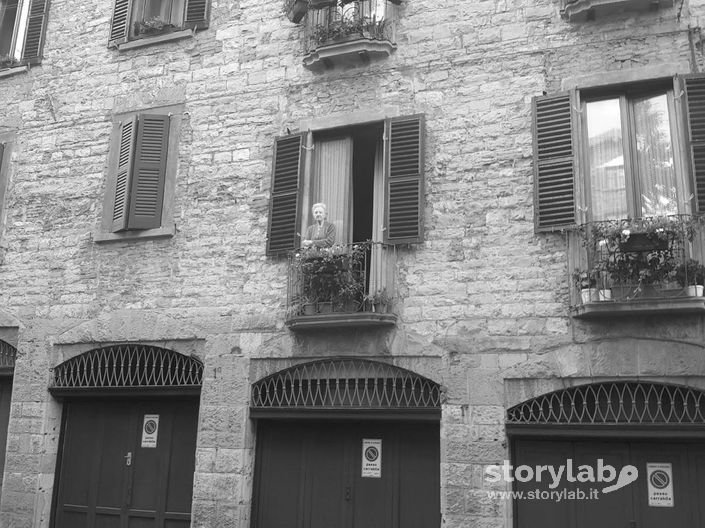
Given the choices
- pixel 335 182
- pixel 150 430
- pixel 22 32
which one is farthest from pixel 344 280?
pixel 22 32

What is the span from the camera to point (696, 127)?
8297mm

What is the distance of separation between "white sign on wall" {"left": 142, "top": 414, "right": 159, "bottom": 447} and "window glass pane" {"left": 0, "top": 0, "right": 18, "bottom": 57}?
6274 millimetres

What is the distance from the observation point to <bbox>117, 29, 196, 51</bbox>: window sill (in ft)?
36.0

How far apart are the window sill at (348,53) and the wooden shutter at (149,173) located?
2.17 meters

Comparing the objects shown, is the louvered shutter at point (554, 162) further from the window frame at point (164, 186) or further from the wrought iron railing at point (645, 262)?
the window frame at point (164, 186)

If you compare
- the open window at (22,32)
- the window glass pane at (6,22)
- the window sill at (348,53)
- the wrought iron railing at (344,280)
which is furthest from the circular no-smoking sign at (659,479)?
the window glass pane at (6,22)

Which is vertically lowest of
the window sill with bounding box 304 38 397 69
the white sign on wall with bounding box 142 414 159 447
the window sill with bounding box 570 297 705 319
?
the white sign on wall with bounding box 142 414 159 447

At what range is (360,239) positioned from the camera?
31.6 ft

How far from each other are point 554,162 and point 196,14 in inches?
211

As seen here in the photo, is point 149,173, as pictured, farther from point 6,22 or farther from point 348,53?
point 6,22

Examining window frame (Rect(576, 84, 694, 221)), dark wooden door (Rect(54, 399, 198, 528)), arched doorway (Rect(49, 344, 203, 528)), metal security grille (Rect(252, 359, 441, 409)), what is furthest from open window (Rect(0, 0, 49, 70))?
window frame (Rect(576, 84, 694, 221))

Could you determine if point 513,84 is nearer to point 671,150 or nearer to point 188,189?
point 671,150

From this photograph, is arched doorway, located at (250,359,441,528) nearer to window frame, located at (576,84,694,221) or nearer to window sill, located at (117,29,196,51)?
window frame, located at (576,84,694,221)

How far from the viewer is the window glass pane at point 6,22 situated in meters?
12.5
